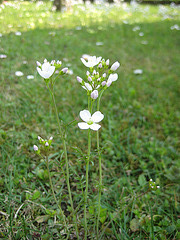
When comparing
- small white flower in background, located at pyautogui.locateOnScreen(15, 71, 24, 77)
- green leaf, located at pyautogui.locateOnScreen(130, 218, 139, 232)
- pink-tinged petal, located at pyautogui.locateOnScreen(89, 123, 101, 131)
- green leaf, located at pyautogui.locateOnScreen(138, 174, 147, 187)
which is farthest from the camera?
small white flower in background, located at pyautogui.locateOnScreen(15, 71, 24, 77)

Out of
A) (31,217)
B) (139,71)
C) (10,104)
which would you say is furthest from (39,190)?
(139,71)

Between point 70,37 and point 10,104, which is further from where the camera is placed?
point 70,37

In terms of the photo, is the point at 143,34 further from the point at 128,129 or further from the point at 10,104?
the point at 10,104

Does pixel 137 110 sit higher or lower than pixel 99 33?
lower

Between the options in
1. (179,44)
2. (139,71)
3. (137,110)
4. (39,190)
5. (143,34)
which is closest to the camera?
(39,190)

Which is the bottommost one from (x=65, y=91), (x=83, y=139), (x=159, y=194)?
(x=159, y=194)


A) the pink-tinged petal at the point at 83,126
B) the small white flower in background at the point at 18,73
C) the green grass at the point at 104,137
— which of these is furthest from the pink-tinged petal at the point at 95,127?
the small white flower in background at the point at 18,73

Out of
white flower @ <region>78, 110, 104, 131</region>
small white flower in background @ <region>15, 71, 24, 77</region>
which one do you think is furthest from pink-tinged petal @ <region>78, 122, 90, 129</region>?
small white flower in background @ <region>15, 71, 24, 77</region>

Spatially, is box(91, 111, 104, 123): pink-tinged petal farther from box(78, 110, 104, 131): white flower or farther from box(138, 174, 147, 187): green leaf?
box(138, 174, 147, 187): green leaf
